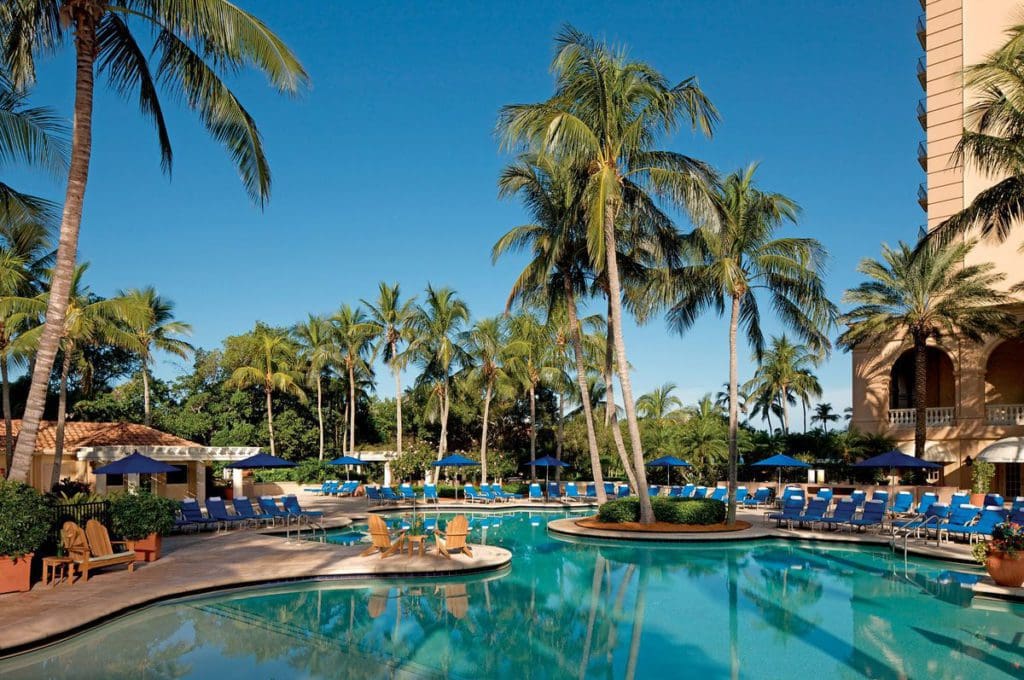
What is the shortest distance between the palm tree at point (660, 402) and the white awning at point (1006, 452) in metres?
28.6

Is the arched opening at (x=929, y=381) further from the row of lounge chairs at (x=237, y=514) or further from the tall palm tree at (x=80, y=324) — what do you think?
the tall palm tree at (x=80, y=324)

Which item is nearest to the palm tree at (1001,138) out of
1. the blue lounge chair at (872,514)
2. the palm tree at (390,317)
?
the blue lounge chair at (872,514)

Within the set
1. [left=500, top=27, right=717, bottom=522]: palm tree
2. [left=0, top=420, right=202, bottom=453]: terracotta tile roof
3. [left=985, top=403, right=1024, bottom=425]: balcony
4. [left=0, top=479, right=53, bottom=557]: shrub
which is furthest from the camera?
[left=985, top=403, right=1024, bottom=425]: balcony

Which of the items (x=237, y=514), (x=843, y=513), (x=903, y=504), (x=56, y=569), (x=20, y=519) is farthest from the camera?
(x=903, y=504)

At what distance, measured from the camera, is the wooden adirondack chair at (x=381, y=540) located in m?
15.4

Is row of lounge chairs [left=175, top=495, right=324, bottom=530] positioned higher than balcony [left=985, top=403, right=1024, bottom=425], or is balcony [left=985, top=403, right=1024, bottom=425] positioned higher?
balcony [left=985, top=403, right=1024, bottom=425]

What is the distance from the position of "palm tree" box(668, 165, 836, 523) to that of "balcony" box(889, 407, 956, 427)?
11.6 meters

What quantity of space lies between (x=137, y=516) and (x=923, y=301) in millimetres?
26487

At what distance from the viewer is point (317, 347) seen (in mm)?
44375

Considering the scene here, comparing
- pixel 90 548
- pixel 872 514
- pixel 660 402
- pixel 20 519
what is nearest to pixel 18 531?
pixel 20 519

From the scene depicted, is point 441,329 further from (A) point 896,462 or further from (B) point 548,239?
(A) point 896,462

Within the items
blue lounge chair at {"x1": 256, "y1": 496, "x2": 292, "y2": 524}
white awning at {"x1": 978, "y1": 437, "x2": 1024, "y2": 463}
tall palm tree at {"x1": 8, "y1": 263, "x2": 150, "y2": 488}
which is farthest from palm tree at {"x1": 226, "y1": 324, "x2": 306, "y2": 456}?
white awning at {"x1": 978, "y1": 437, "x2": 1024, "y2": 463}

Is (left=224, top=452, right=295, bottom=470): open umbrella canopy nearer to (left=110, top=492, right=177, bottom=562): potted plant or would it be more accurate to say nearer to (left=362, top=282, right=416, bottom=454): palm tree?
(left=110, top=492, right=177, bottom=562): potted plant

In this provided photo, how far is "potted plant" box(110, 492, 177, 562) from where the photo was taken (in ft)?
46.9
